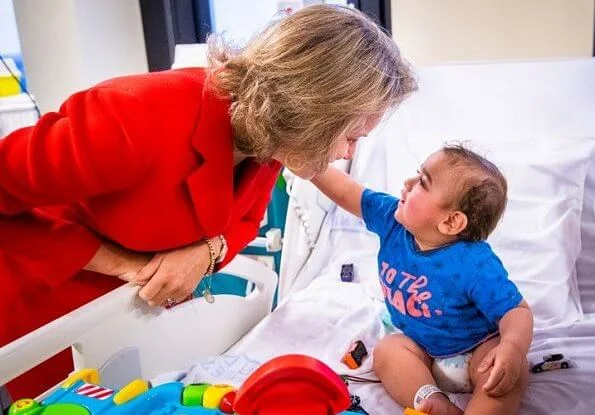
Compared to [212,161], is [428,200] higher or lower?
lower

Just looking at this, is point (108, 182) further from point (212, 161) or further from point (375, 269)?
point (375, 269)

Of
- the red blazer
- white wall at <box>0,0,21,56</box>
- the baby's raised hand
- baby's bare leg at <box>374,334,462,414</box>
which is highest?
white wall at <box>0,0,21,56</box>

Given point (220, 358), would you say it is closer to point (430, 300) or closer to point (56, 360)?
point (56, 360)

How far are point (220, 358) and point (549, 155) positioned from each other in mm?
1034

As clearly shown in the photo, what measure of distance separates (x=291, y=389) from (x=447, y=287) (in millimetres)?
656

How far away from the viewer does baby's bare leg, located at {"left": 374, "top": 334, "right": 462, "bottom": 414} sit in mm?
1065

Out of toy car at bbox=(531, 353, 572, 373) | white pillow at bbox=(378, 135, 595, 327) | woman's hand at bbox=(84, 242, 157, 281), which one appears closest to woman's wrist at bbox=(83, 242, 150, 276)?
woman's hand at bbox=(84, 242, 157, 281)

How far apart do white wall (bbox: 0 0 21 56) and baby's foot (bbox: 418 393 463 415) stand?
200 cm

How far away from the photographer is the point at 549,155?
1.57 metres

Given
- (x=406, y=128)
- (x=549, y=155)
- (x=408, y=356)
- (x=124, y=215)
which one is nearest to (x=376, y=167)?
(x=406, y=128)

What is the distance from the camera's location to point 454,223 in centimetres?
123

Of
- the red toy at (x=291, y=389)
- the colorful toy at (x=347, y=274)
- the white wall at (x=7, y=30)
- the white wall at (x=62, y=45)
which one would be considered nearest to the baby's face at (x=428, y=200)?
the colorful toy at (x=347, y=274)

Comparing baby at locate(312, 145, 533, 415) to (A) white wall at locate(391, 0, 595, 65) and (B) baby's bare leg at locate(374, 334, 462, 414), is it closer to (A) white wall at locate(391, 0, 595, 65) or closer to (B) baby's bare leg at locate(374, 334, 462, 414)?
(B) baby's bare leg at locate(374, 334, 462, 414)

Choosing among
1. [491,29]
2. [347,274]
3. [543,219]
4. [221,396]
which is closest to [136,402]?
[221,396]
